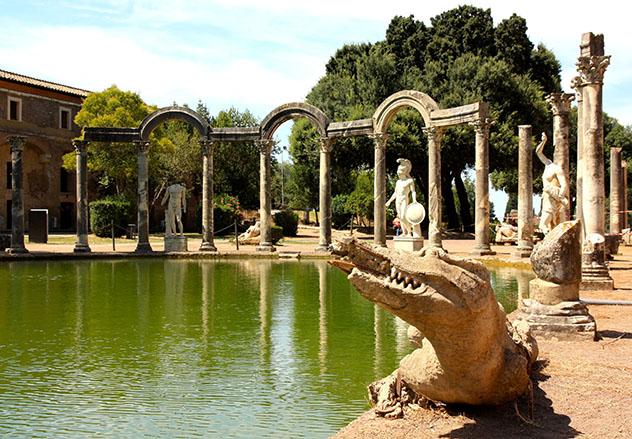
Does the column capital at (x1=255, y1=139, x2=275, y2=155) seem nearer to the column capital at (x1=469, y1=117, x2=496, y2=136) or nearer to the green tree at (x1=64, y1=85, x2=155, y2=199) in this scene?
the column capital at (x1=469, y1=117, x2=496, y2=136)

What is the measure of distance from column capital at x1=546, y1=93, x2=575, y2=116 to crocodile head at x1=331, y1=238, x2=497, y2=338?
52.8 ft

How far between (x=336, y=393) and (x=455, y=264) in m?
2.42

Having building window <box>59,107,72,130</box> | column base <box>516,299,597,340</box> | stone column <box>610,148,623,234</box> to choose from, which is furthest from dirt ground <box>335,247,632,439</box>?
building window <box>59,107,72,130</box>

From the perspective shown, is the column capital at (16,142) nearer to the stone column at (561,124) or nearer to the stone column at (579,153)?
the stone column at (561,124)

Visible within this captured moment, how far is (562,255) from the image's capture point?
28.2ft

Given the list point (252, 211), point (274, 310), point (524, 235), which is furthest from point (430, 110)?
point (252, 211)

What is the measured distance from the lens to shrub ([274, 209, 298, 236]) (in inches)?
1574

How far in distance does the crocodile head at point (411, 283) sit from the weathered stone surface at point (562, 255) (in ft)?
12.9

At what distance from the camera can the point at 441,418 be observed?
5.54 meters

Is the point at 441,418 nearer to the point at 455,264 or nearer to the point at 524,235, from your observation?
the point at 455,264

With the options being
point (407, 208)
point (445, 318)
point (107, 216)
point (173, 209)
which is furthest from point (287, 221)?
point (445, 318)

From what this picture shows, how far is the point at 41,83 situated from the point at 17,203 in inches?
921

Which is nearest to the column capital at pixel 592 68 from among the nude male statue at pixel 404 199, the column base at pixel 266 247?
the nude male statue at pixel 404 199

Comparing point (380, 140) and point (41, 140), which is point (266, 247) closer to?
point (380, 140)
